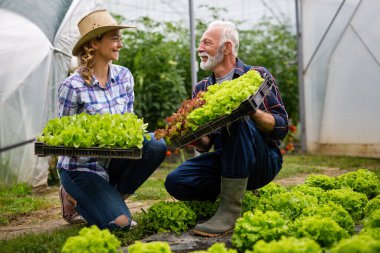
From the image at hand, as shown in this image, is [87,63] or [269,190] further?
[269,190]

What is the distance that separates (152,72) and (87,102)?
14.7ft

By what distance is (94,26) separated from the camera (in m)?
4.47

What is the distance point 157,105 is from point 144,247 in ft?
18.9

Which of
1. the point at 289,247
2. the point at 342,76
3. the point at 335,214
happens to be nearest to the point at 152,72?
the point at 342,76

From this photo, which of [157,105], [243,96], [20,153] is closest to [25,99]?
[20,153]

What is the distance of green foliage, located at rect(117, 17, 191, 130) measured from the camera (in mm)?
8656

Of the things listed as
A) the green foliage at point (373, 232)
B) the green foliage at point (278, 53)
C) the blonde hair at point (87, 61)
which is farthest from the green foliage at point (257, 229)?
the green foliage at point (278, 53)

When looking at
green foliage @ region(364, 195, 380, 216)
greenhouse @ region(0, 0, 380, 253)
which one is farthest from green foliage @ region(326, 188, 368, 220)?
green foliage @ region(364, 195, 380, 216)

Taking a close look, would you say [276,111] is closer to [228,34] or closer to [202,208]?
[228,34]

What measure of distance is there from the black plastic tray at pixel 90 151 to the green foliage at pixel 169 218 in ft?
1.79

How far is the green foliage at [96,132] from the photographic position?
3807 mm

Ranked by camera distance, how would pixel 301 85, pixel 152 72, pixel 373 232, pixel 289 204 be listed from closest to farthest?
1. pixel 373 232
2. pixel 289 204
3. pixel 152 72
4. pixel 301 85

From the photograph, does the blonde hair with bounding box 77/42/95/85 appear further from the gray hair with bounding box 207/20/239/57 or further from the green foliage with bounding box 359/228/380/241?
the green foliage with bounding box 359/228/380/241

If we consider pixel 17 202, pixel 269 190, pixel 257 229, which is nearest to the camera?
pixel 257 229
